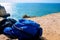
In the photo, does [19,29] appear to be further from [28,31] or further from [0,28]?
[0,28]

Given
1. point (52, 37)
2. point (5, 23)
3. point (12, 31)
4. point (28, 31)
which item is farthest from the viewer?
point (5, 23)

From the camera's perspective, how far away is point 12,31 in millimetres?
5672

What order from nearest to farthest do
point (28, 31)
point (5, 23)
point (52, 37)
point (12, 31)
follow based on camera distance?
point (28, 31) < point (12, 31) < point (52, 37) < point (5, 23)

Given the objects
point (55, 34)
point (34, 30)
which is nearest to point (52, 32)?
point (55, 34)

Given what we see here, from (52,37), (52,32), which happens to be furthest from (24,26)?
(52,32)

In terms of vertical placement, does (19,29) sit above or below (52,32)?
above

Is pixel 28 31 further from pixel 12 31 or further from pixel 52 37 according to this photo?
pixel 52 37

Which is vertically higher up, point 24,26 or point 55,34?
point 24,26

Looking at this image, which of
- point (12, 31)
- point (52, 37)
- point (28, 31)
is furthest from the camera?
point (52, 37)

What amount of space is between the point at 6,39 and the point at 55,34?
1.89 meters

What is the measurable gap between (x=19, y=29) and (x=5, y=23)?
1460 millimetres

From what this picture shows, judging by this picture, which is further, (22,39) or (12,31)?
(12,31)

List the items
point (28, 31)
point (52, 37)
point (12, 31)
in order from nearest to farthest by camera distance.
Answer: point (28, 31) → point (12, 31) → point (52, 37)

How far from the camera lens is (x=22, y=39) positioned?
5277mm
